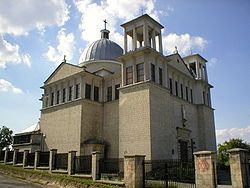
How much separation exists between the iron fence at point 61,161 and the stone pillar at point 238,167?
1465 centimetres

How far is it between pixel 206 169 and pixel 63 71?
24.9 meters

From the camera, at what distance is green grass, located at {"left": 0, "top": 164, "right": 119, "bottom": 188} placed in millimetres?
17700

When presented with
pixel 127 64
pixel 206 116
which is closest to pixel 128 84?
pixel 127 64

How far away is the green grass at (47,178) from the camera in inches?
697

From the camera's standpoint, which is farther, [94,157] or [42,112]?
[42,112]

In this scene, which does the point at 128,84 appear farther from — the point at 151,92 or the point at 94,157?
the point at 94,157

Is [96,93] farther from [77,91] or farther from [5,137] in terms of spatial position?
[5,137]

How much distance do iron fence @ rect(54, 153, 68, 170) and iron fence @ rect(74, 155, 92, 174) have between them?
2139 millimetres

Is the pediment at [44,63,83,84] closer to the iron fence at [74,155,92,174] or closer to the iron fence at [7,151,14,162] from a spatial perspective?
the iron fence at [7,151,14,162]

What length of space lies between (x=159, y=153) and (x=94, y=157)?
8.42 meters

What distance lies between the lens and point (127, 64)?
28797mm

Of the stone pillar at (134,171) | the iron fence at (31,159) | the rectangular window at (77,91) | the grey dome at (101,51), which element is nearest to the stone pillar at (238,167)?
the stone pillar at (134,171)

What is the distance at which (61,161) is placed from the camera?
23453mm

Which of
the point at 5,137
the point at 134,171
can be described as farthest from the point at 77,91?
the point at 5,137
